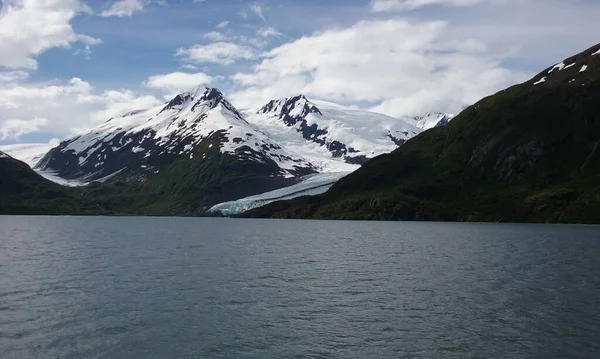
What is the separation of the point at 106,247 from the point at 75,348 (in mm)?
79573

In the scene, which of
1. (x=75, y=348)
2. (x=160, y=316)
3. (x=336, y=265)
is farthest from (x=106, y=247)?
(x=75, y=348)

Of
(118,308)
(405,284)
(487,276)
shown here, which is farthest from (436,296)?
(118,308)

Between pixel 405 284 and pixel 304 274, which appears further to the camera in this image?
pixel 304 274

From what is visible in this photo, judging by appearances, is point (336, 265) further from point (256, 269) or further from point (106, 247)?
point (106, 247)

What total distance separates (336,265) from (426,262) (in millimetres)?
14968

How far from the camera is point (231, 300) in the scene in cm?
5384

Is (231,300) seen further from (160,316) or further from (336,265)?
(336,265)

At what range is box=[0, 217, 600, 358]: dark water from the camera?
1491 inches

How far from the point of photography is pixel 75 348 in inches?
1458

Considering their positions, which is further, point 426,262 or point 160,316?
point 426,262

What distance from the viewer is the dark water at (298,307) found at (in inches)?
1491

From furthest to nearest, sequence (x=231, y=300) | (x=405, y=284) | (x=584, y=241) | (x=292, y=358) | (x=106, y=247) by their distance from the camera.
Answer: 1. (x=584, y=241)
2. (x=106, y=247)
3. (x=405, y=284)
4. (x=231, y=300)
5. (x=292, y=358)

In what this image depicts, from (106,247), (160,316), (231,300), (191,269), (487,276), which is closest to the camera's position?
(160,316)

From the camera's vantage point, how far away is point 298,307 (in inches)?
1996
